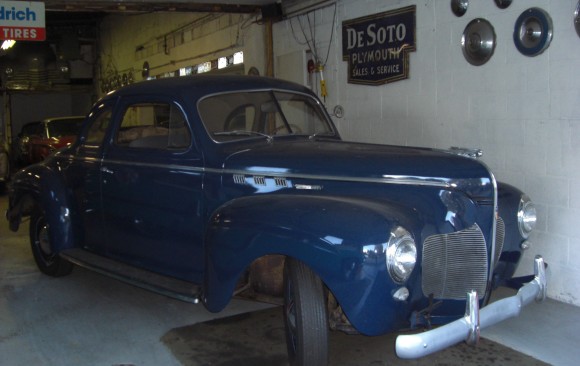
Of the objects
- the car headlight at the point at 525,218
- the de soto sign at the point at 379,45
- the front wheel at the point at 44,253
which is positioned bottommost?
the front wheel at the point at 44,253

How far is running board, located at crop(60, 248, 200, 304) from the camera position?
157 inches

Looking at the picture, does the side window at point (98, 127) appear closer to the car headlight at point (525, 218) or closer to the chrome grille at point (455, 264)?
the chrome grille at point (455, 264)

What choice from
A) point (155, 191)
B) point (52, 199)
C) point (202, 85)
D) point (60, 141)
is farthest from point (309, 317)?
point (60, 141)

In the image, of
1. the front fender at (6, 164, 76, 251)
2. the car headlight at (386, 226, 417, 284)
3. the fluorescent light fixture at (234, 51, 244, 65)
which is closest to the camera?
the car headlight at (386, 226, 417, 284)

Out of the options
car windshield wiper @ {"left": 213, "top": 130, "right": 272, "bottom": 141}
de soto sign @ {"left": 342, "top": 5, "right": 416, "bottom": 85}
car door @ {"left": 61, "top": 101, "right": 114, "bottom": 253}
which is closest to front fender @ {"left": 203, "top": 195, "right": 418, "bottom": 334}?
car windshield wiper @ {"left": 213, "top": 130, "right": 272, "bottom": 141}

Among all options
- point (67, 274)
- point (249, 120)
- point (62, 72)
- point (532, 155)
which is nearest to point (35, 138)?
point (62, 72)

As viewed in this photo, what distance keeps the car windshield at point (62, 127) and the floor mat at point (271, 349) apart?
34.5 ft

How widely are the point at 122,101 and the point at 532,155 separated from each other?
341cm

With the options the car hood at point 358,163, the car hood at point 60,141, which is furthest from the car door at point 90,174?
the car hood at point 60,141

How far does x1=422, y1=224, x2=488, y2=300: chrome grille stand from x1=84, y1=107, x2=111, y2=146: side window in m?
2.97

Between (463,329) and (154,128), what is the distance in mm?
2892

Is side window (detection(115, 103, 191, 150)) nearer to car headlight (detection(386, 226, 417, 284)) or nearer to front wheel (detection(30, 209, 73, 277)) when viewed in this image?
front wheel (detection(30, 209, 73, 277))

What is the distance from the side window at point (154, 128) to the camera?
175 inches

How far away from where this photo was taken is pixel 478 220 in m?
3.46
